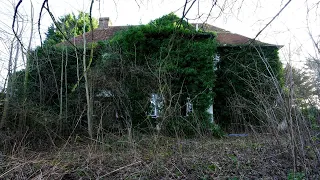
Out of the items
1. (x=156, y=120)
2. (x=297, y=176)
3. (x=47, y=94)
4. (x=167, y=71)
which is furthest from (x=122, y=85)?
(x=297, y=176)

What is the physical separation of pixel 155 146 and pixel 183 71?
6.66 m

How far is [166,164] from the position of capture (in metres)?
4.87

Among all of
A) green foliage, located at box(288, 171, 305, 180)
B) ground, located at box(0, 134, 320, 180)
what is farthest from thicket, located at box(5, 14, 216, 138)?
green foliage, located at box(288, 171, 305, 180)

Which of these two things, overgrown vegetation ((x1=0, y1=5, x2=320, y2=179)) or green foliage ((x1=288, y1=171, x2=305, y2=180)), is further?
overgrown vegetation ((x1=0, y1=5, x2=320, y2=179))

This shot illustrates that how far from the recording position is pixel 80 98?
934cm

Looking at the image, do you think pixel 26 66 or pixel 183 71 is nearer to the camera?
pixel 26 66

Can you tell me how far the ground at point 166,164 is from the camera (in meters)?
4.46

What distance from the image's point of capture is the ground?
14.6 feet

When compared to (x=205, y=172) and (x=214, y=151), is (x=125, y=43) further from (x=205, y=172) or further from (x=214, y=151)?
(x=205, y=172)

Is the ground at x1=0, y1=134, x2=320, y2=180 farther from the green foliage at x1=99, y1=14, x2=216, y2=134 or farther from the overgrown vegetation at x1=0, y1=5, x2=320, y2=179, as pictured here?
the green foliage at x1=99, y1=14, x2=216, y2=134

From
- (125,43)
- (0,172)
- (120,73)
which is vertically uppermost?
(125,43)

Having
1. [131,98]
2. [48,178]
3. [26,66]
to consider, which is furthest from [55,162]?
[26,66]

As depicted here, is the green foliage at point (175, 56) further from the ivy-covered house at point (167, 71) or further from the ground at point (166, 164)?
the ground at point (166, 164)

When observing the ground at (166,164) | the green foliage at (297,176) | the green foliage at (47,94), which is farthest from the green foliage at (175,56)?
the green foliage at (297,176)
